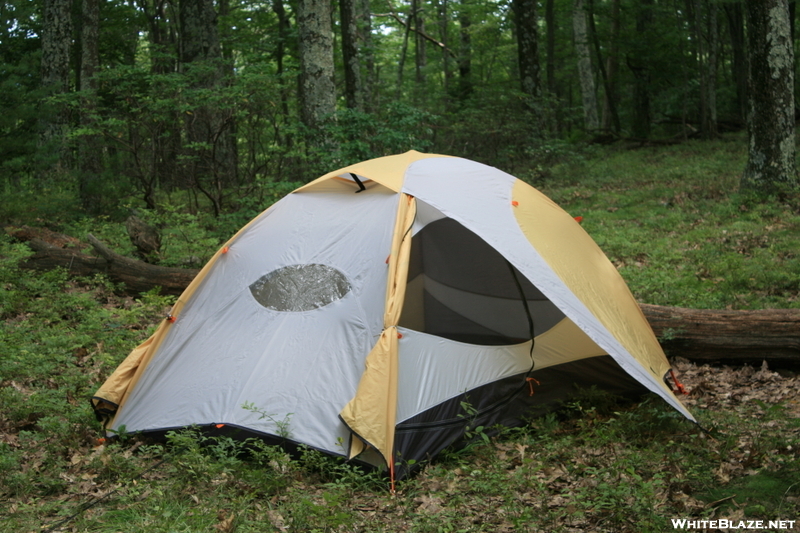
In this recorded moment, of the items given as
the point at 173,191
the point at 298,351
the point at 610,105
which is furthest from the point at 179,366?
the point at 610,105

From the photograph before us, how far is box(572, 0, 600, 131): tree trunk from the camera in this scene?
19922 mm

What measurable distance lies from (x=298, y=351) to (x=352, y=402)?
24.6 inches

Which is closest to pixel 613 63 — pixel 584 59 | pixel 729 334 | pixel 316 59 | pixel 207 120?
pixel 584 59

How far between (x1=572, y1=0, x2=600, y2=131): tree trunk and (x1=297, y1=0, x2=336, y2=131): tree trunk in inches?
479

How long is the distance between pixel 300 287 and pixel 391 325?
881mm

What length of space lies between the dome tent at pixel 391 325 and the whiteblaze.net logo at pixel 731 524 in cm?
94

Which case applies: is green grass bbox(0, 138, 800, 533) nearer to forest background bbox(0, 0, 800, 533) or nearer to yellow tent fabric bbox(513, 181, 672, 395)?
forest background bbox(0, 0, 800, 533)

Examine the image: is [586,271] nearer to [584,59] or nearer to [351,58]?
[351,58]

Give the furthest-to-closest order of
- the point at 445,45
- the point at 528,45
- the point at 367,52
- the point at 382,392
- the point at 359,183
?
the point at 445,45
the point at 367,52
the point at 528,45
the point at 359,183
the point at 382,392

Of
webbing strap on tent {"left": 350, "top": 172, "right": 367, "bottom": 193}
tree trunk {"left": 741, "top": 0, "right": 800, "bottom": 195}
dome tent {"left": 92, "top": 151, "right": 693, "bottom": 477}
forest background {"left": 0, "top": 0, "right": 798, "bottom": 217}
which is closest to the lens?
dome tent {"left": 92, "top": 151, "right": 693, "bottom": 477}

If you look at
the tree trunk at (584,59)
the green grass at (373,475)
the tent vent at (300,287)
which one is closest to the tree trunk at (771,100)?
the green grass at (373,475)

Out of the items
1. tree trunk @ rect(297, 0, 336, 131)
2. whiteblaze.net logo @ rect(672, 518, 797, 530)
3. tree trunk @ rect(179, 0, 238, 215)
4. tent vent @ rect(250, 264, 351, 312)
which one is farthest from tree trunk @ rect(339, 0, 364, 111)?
whiteblaze.net logo @ rect(672, 518, 797, 530)

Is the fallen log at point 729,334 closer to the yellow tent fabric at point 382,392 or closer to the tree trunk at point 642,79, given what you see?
the yellow tent fabric at point 382,392

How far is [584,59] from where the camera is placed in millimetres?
20250
